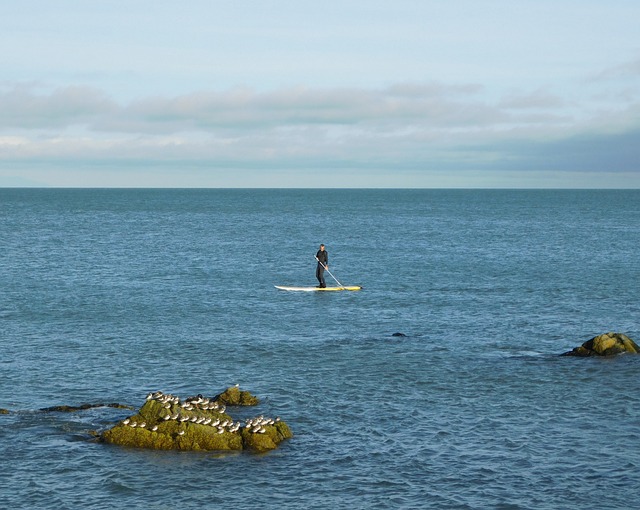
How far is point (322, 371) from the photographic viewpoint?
44531 millimetres

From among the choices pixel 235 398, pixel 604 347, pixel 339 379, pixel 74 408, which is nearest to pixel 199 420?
pixel 235 398

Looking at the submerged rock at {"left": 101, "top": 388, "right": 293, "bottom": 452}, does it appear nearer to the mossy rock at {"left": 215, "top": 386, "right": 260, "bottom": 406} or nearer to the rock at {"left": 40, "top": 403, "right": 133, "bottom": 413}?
the rock at {"left": 40, "top": 403, "right": 133, "bottom": 413}

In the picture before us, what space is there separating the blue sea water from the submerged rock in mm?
667

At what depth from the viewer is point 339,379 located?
4294 centimetres

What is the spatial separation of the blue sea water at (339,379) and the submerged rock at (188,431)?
667mm

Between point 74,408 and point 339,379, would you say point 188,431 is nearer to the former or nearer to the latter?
point 74,408

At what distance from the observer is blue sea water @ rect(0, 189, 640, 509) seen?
29281mm

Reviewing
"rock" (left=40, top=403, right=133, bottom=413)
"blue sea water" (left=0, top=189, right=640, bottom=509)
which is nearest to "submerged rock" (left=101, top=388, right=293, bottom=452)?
"blue sea water" (left=0, top=189, right=640, bottom=509)

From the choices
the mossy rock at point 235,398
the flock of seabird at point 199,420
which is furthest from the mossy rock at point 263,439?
the mossy rock at point 235,398

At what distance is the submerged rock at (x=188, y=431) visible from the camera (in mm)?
32688

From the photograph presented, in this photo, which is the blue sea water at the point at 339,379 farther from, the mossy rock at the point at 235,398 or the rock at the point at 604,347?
the rock at the point at 604,347

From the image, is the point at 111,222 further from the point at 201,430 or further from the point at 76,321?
the point at 201,430

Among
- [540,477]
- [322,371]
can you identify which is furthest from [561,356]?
[540,477]

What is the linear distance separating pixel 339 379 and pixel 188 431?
38.0 feet
